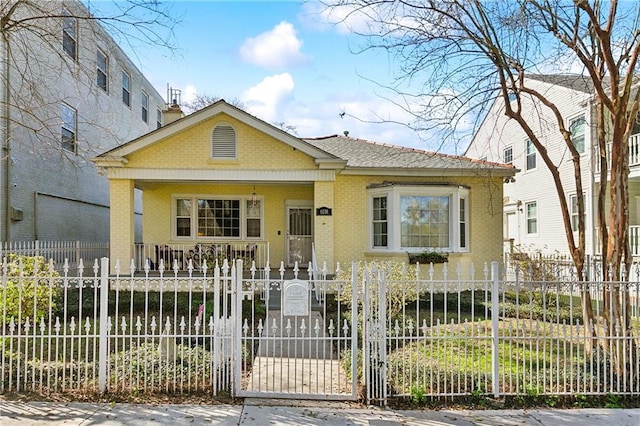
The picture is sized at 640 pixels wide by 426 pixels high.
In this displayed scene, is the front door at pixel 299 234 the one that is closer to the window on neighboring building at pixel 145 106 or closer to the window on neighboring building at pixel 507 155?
the window on neighboring building at pixel 145 106

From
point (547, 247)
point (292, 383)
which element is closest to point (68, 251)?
point (292, 383)

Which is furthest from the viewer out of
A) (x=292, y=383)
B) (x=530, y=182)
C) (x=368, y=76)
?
(x=530, y=182)

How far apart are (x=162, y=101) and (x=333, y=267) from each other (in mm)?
19324

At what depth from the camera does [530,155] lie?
21.0 m

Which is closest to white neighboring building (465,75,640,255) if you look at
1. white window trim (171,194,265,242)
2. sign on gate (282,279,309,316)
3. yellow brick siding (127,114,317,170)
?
yellow brick siding (127,114,317,170)

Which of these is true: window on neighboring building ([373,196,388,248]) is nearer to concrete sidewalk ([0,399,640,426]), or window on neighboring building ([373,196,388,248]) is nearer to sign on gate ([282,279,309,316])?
sign on gate ([282,279,309,316])

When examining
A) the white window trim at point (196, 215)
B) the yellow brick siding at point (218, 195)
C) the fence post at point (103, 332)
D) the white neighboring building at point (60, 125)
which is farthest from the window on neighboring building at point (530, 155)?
the fence post at point (103, 332)

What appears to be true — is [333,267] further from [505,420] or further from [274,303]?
[505,420]

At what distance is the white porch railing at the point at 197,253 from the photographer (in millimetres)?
13758

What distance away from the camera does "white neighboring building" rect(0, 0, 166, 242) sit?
10.2 metres

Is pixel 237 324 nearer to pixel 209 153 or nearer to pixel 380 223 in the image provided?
pixel 209 153

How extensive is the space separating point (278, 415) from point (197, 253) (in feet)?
31.4

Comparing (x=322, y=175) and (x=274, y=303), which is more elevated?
(x=322, y=175)

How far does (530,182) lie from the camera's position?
20.9 m
